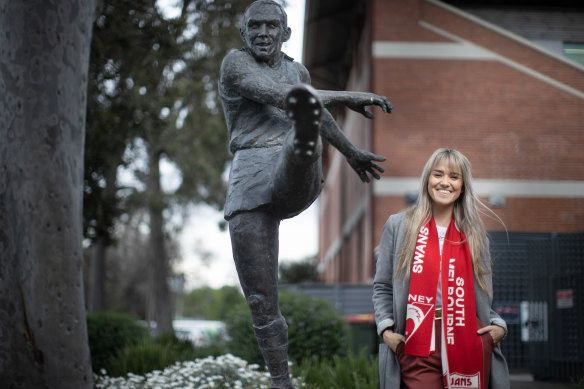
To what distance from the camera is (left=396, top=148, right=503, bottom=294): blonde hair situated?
345 cm

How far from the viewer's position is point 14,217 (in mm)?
5215

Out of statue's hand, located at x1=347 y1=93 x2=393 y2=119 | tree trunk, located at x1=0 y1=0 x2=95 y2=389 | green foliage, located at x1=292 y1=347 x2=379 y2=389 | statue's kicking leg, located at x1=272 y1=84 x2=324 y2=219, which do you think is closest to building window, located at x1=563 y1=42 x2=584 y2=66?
green foliage, located at x1=292 y1=347 x2=379 y2=389

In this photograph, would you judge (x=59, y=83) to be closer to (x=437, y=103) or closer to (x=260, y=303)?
(x=260, y=303)

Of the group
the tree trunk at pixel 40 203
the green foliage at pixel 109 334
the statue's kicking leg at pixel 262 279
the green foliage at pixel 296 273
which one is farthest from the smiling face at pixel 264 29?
the green foliage at pixel 296 273

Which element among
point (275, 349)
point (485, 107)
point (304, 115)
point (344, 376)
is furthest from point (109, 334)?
point (485, 107)

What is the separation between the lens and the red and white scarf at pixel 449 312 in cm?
327

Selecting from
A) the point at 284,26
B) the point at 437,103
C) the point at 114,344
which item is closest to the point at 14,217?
the point at 284,26

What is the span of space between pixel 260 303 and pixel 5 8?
10.6ft

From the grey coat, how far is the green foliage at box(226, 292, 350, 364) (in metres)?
5.48

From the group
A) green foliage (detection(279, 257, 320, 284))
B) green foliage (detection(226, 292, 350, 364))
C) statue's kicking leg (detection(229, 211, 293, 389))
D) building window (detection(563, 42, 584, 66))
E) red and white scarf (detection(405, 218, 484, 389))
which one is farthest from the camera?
green foliage (detection(279, 257, 320, 284))

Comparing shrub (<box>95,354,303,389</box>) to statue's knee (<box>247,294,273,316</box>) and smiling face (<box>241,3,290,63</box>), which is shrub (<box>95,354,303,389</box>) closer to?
statue's knee (<box>247,294,273,316</box>)

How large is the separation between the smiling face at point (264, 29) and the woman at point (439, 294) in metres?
1.14

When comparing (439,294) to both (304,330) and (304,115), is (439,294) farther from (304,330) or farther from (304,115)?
(304,330)

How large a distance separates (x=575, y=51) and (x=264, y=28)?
40.8 feet
